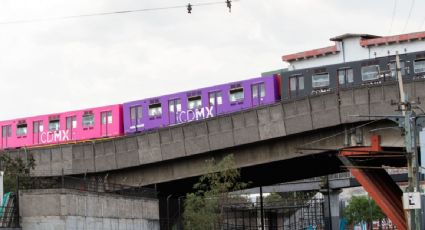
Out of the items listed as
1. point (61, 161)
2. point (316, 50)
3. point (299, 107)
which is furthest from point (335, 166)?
point (316, 50)

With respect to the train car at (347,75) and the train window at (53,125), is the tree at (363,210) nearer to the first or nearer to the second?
the train window at (53,125)

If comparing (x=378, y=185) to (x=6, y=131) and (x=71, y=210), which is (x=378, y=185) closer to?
(x=71, y=210)

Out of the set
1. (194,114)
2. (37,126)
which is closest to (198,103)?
(194,114)

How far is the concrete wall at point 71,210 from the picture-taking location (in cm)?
3008

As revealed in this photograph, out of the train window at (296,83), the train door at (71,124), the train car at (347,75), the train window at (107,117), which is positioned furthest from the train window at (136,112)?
the train window at (296,83)

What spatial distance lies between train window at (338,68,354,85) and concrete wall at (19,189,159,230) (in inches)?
789

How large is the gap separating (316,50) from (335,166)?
58.8 metres

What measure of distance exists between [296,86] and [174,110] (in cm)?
938

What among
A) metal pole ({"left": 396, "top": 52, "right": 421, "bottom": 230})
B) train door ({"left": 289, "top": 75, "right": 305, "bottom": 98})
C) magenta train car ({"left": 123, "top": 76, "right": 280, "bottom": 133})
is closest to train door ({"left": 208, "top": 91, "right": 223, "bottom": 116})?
magenta train car ({"left": 123, "top": 76, "right": 280, "bottom": 133})

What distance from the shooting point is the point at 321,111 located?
4544 centimetres

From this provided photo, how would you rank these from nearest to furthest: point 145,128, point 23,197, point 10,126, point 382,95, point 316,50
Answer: point 23,197 → point 382,95 → point 145,128 → point 10,126 → point 316,50

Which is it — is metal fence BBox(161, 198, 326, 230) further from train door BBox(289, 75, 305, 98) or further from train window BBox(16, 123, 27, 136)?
train window BBox(16, 123, 27, 136)

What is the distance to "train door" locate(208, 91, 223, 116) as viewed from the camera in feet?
179

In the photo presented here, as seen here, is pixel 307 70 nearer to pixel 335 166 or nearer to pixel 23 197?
pixel 335 166
